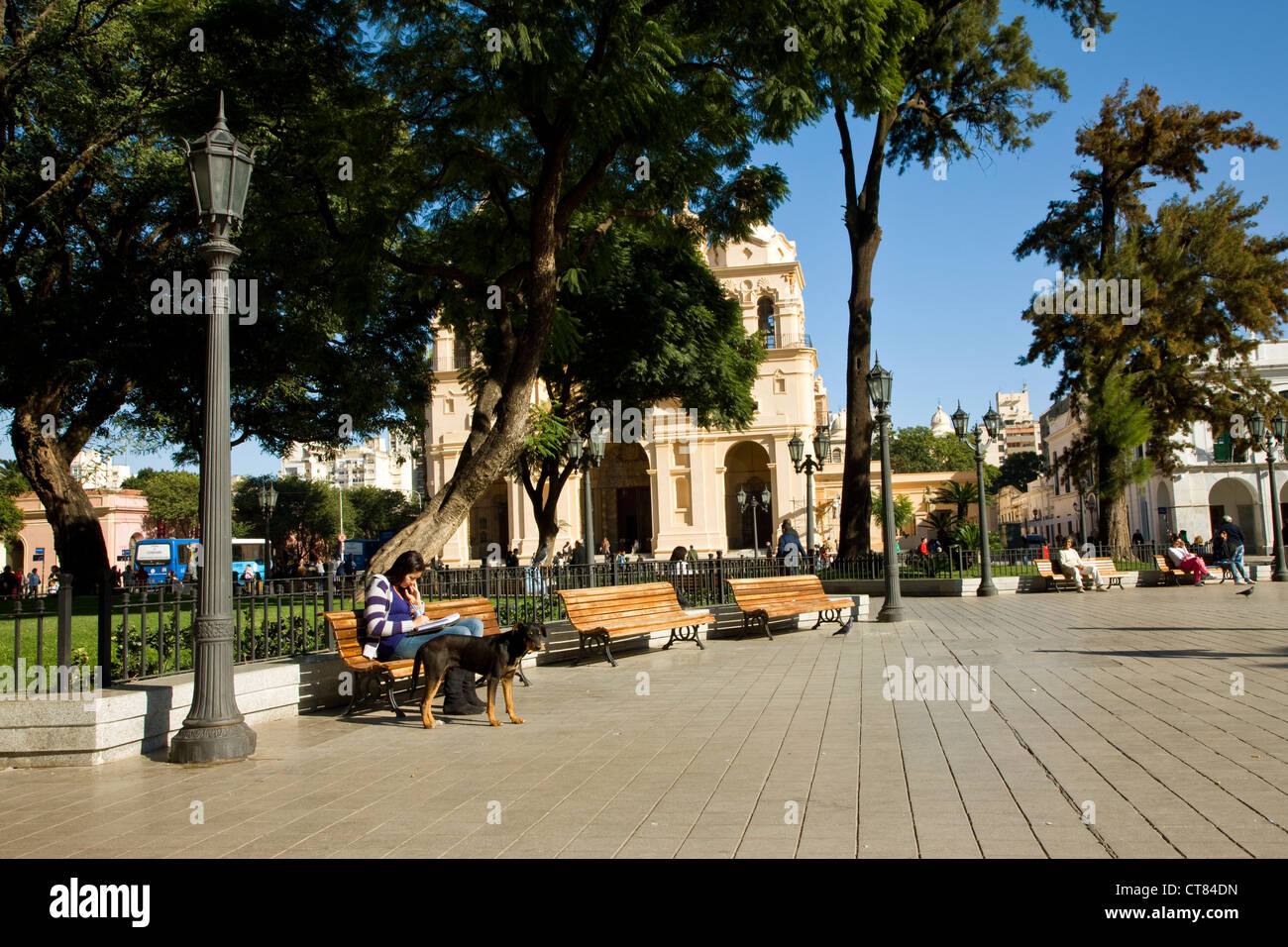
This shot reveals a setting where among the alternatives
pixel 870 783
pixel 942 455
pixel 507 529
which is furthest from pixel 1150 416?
pixel 942 455

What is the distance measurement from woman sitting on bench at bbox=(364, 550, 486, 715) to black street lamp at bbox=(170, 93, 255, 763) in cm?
140

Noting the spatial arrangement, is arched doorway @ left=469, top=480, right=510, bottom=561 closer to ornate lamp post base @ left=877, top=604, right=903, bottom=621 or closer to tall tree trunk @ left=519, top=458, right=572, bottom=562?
tall tree trunk @ left=519, top=458, right=572, bottom=562

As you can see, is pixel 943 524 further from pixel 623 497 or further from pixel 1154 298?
pixel 623 497

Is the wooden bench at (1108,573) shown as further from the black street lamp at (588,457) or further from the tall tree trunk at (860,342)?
the black street lamp at (588,457)

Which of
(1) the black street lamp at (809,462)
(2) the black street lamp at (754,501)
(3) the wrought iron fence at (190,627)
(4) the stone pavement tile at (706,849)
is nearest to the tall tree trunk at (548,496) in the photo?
(1) the black street lamp at (809,462)

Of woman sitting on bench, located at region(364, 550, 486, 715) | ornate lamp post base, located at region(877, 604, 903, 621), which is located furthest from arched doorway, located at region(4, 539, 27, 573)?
woman sitting on bench, located at region(364, 550, 486, 715)

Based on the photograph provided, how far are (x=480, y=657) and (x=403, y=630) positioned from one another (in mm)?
Result: 862

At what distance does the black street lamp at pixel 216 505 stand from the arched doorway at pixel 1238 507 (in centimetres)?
4904

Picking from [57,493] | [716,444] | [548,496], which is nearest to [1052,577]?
[548,496]

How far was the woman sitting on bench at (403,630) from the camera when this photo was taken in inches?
299

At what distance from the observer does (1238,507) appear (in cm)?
4572
